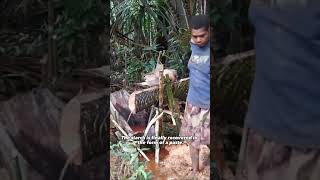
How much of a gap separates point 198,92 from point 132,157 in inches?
15.0

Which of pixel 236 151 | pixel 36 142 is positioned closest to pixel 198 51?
pixel 236 151

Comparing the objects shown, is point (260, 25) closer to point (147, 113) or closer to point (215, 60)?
point (215, 60)

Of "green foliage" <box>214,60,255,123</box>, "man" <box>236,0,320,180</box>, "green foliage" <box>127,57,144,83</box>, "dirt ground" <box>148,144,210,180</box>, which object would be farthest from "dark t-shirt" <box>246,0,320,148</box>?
"green foliage" <box>127,57,144,83</box>

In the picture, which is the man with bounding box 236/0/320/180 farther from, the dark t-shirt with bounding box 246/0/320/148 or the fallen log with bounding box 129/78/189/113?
the fallen log with bounding box 129/78/189/113

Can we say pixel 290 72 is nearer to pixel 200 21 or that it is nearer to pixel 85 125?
pixel 200 21

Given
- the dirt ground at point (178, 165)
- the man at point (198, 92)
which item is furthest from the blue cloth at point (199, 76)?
the dirt ground at point (178, 165)

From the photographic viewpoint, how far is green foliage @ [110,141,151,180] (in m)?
1.94

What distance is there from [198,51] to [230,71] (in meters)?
0.16

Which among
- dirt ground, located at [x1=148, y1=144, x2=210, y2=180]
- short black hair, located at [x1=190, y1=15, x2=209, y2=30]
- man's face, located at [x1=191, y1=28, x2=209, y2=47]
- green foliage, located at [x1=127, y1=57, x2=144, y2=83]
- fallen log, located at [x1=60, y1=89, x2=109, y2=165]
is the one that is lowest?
dirt ground, located at [x1=148, y1=144, x2=210, y2=180]

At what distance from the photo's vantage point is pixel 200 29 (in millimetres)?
1885

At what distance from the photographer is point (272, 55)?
1654 millimetres

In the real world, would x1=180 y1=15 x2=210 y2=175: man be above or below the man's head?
below

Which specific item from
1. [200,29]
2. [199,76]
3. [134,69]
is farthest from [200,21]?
[134,69]

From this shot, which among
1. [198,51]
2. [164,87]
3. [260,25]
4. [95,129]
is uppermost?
[260,25]
